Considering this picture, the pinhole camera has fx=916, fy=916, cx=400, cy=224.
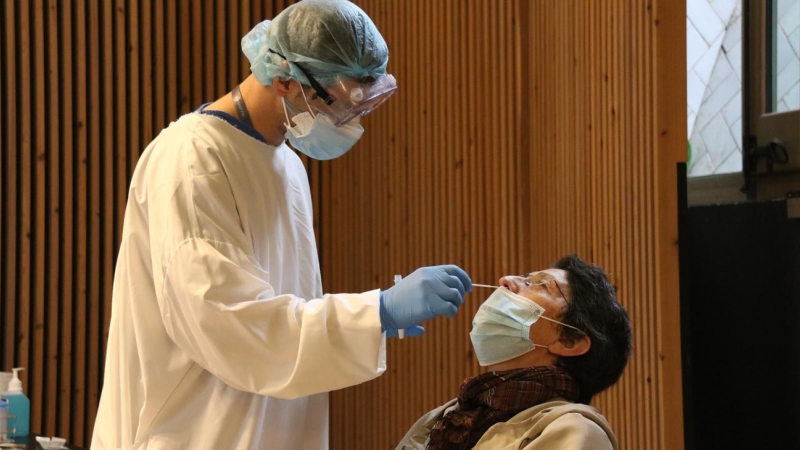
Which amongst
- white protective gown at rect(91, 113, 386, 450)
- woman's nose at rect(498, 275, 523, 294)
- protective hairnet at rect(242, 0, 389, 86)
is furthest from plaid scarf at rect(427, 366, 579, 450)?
protective hairnet at rect(242, 0, 389, 86)

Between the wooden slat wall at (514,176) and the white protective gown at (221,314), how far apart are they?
1.47 metres

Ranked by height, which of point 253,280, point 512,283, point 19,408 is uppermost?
point 253,280

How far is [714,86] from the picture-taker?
4.37 m

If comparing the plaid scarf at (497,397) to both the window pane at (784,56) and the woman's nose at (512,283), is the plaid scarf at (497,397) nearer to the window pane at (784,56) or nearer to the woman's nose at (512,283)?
the woman's nose at (512,283)

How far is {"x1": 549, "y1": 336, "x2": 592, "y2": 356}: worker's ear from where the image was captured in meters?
2.39

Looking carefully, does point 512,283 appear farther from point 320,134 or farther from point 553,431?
point 320,134

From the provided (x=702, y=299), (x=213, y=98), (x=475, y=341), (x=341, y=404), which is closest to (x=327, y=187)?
(x=213, y=98)

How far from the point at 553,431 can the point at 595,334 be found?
40cm

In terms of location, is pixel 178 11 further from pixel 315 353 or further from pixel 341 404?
pixel 315 353

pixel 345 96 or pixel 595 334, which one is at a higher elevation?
pixel 345 96

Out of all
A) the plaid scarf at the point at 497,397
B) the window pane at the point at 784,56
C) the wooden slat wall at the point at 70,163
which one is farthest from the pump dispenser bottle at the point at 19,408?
the window pane at the point at 784,56

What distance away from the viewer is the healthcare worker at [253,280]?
1.96 meters

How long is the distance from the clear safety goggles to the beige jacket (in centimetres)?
85

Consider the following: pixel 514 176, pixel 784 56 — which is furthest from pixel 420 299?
pixel 784 56
